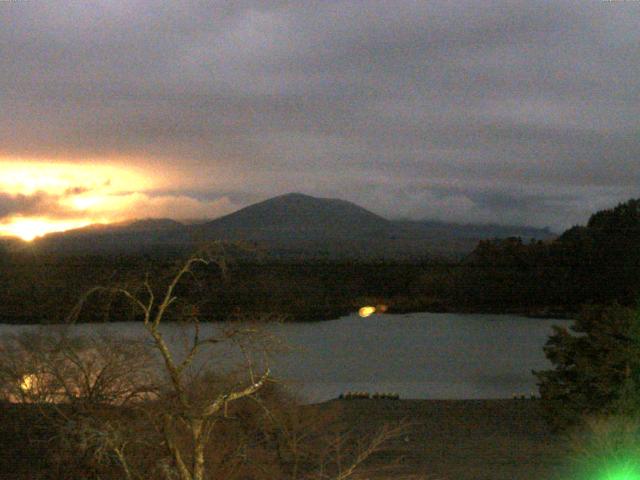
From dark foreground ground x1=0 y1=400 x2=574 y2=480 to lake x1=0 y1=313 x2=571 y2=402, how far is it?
0.50m

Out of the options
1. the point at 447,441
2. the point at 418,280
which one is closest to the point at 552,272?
the point at 418,280

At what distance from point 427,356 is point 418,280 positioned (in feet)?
8.48

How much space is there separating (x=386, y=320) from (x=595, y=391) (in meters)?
6.90

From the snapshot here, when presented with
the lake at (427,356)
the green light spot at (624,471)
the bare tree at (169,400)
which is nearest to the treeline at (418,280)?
the lake at (427,356)

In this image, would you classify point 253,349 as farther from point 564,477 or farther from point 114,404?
point 564,477

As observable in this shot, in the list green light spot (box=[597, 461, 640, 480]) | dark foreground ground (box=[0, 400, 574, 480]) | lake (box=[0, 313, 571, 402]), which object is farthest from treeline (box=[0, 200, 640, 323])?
green light spot (box=[597, 461, 640, 480])

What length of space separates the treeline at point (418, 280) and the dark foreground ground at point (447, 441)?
8.78 feet

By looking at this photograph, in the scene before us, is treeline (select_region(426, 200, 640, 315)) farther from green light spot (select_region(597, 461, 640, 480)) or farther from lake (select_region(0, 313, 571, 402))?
green light spot (select_region(597, 461, 640, 480))

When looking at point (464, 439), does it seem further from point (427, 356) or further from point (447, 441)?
point (427, 356)

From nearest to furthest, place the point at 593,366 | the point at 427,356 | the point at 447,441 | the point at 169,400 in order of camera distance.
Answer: the point at 169,400 < the point at 593,366 < the point at 447,441 < the point at 427,356

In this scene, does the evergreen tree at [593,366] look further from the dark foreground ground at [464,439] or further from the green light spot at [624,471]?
the green light spot at [624,471]

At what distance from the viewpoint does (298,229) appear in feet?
91.6

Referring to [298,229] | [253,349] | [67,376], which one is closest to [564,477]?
[67,376]

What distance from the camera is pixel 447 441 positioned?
1747 centimetres
